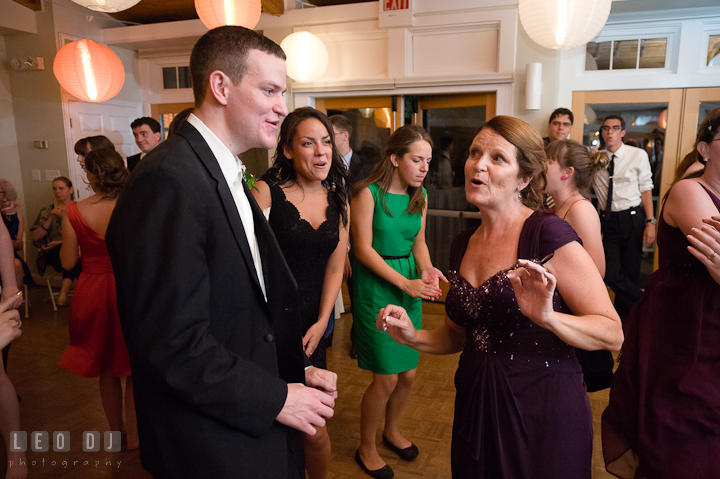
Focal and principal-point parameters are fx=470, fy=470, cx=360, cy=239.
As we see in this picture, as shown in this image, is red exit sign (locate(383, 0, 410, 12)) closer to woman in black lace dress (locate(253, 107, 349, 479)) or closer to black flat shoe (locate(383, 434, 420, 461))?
woman in black lace dress (locate(253, 107, 349, 479))

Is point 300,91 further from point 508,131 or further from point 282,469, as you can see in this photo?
point 282,469

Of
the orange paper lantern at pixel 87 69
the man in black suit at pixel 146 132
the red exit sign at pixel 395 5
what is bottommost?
the man in black suit at pixel 146 132

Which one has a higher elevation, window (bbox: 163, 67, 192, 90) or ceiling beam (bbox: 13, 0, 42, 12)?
ceiling beam (bbox: 13, 0, 42, 12)

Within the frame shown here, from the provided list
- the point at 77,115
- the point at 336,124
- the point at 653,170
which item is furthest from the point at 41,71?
the point at 653,170

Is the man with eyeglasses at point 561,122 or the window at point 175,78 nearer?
the man with eyeglasses at point 561,122

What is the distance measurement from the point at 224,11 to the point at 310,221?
240cm

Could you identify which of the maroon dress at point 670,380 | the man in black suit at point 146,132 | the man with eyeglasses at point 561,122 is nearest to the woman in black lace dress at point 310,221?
the maroon dress at point 670,380

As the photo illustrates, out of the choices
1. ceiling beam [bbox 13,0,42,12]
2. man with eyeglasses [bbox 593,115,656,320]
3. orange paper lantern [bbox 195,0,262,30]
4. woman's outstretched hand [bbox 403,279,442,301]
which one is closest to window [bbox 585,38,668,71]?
man with eyeglasses [bbox 593,115,656,320]

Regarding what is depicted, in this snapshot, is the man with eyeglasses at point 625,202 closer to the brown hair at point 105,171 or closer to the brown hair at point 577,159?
the brown hair at point 577,159

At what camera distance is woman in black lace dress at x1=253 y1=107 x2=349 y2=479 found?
6.46 feet

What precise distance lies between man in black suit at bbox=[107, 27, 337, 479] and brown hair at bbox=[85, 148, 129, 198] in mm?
1496

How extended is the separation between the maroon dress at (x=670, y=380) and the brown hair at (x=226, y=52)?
159cm

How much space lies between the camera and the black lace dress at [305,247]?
77.5 inches

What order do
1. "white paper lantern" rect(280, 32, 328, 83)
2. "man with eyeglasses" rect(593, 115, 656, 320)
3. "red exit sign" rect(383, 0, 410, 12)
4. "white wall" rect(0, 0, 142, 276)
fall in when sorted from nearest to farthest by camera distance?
"man with eyeglasses" rect(593, 115, 656, 320), "white paper lantern" rect(280, 32, 328, 83), "red exit sign" rect(383, 0, 410, 12), "white wall" rect(0, 0, 142, 276)
